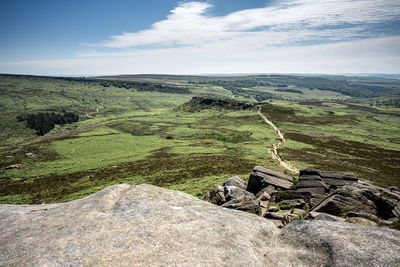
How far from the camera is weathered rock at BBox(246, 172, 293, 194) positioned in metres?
34.8

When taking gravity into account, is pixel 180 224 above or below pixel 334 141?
above

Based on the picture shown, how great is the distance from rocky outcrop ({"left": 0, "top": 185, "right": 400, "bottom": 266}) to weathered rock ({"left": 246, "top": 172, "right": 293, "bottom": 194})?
64.4 feet

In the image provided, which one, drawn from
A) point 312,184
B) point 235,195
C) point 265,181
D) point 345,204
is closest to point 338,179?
point 312,184

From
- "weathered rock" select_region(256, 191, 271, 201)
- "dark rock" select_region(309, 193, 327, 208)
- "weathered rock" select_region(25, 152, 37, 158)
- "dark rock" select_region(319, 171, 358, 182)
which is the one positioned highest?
"dark rock" select_region(309, 193, 327, 208)

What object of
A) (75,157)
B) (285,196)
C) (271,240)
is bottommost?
(75,157)

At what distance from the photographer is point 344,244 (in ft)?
38.3

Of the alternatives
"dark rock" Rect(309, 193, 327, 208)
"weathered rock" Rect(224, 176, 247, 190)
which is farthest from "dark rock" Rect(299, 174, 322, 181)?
"weathered rock" Rect(224, 176, 247, 190)

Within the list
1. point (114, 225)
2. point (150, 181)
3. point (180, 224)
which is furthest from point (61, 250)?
point (150, 181)

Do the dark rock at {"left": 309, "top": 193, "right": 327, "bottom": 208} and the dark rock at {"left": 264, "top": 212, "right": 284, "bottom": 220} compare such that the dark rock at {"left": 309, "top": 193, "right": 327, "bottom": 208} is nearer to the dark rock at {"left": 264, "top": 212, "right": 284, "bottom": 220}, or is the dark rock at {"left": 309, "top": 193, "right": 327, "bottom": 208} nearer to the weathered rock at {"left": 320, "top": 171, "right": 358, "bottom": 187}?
the dark rock at {"left": 264, "top": 212, "right": 284, "bottom": 220}

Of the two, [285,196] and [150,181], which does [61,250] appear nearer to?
[285,196]

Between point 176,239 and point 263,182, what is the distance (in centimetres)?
2544

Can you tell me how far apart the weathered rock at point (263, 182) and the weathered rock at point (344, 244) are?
20.9 metres

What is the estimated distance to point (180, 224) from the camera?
14.2 meters

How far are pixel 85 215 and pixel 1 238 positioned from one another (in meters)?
5.09
